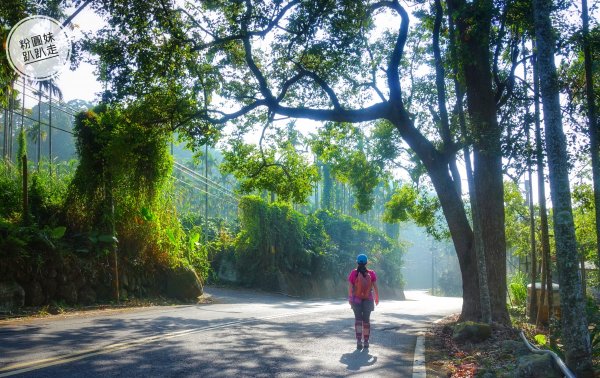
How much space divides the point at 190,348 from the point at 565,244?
5664mm

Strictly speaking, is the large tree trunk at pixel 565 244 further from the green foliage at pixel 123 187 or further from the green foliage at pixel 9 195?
the green foliage at pixel 9 195

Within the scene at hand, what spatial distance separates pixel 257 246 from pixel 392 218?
30.7ft

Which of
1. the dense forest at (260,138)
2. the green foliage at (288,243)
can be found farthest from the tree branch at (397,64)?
the green foliage at (288,243)

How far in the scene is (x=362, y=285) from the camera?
10.8 metres

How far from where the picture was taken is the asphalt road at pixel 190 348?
281 inches

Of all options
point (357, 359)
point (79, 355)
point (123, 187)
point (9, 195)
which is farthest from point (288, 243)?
point (79, 355)

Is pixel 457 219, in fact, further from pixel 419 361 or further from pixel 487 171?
pixel 419 361

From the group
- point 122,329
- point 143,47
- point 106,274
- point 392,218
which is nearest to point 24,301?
point 106,274

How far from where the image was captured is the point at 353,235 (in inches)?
1877

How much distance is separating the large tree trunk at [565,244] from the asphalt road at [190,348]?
2348 millimetres

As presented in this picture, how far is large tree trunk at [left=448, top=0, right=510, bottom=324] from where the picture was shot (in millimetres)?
14207

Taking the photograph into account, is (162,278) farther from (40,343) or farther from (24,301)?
(40,343)

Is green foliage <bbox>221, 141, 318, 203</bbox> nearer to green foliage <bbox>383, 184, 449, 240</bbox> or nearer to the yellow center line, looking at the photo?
green foliage <bbox>383, 184, 449, 240</bbox>

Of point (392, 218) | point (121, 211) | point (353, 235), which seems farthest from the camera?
point (353, 235)
